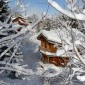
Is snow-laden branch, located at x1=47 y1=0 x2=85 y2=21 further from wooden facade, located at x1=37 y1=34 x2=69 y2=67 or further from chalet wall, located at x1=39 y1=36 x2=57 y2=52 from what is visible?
chalet wall, located at x1=39 y1=36 x2=57 y2=52

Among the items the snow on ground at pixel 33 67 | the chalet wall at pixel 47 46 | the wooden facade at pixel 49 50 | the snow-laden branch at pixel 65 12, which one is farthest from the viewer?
the chalet wall at pixel 47 46

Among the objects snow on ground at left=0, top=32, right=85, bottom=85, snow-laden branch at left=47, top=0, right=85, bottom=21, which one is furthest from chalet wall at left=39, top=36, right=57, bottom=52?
snow-laden branch at left=47, top=0, right=85, bottom=21

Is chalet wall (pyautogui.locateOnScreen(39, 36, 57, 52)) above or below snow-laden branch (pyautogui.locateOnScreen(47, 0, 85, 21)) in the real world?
below

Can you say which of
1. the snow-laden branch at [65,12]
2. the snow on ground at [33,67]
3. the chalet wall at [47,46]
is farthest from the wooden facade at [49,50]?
the snow-laden branch at [65,12]

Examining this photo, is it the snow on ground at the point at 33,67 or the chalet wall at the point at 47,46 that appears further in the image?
the chalet wall at the point at 47,46

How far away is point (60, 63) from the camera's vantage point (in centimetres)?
4088

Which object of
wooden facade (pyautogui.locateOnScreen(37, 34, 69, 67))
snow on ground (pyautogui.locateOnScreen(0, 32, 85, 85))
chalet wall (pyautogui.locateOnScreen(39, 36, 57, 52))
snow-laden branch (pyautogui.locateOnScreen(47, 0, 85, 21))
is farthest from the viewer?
chalet wall (pyautogui.locateOnScreen(39, 36, 57, 52))

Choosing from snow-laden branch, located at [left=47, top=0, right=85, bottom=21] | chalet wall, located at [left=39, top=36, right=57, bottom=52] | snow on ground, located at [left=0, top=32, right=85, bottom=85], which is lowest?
snow on ground, located at [left=0, top=32, right=85, bottom=85]

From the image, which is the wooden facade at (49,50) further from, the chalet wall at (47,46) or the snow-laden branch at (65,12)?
the snow-laden branch at (65,12)

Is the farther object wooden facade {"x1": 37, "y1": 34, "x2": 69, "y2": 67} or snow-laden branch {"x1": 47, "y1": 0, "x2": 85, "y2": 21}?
wooden facade {"x1": 37, "y1": 34, "x2": 69, "y2": 67}

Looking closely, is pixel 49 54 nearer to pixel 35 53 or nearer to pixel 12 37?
pixel 35 53

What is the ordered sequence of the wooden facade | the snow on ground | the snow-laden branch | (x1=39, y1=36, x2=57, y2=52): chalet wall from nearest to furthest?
the snow-laden branch < the snow on ground < the wooden facade < (x1=39, y1=36, x2=57, y2=52): chalet wall

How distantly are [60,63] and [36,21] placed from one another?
116 feet

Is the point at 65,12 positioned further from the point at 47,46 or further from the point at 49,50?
the point at 47,46
